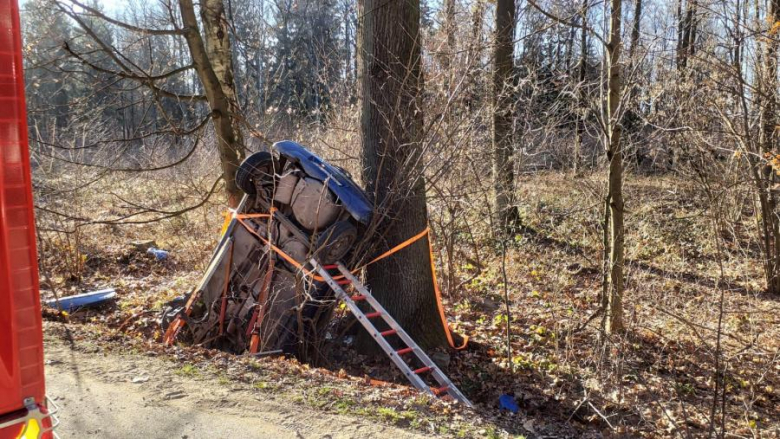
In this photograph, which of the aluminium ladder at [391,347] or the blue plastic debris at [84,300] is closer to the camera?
the aluminium ladder at [391,347]

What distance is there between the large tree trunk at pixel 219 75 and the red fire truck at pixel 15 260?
5943 mm

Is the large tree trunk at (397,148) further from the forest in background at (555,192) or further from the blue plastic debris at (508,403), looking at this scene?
the blue plastic debris at (508,403)

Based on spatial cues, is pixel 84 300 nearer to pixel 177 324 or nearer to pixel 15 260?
pixel 177 324

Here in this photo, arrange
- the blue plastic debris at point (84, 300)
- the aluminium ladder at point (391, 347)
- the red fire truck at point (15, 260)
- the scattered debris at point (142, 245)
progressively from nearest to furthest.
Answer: the red fire truck at point (15, 260)
the aluminium ladder at point (391, 347)
the blue plastic debris at point (84, 300)
the scattered debris at point (142, 245)

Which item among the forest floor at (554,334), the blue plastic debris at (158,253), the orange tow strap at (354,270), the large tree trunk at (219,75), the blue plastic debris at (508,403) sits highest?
the large tree trunk at (219,75)

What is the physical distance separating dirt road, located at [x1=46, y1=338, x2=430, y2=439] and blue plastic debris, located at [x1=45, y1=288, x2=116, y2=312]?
10.7ft

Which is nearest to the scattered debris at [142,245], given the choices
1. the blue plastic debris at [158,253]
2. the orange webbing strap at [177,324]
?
the blue plastic debris at [158,253]

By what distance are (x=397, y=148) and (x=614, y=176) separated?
257 centimetres

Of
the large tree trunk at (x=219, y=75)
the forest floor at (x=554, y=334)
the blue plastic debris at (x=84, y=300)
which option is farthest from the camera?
the blue plastic debris at (x=84, y=300)

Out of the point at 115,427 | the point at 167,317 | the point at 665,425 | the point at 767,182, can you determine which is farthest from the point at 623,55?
the point at 115,427

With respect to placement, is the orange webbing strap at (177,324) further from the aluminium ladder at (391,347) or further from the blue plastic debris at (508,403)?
the blue plastic debris at (508,403)

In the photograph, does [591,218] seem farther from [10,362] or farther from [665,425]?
[10,362]

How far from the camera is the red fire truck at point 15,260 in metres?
1.83

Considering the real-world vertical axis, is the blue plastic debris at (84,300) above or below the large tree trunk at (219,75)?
below
